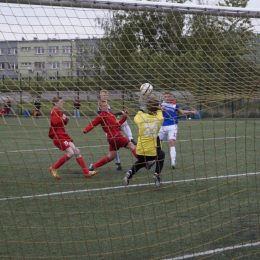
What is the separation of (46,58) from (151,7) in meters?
1.38

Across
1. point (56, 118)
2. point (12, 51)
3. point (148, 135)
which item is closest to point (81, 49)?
point (12, 51)

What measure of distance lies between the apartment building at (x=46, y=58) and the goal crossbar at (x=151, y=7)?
0.39 meters

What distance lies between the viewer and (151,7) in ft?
20.7

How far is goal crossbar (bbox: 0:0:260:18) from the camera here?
19.5ft

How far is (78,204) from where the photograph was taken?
761 centimetres

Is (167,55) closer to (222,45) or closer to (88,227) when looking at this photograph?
(222,45)

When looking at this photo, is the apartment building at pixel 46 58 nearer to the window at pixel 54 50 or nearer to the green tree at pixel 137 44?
the window at pixel 54 50

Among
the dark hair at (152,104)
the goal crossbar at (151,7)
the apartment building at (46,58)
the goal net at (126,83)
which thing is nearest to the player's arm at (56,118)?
the goal net at (126,83)

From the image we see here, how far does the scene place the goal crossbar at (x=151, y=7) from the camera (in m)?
5.94

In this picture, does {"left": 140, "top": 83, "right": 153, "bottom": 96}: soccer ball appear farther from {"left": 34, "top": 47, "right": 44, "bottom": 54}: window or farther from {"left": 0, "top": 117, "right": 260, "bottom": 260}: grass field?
{"left": 34, "top": 47, "right": 44, "bottom": 54}: window

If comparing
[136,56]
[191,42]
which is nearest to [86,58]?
[136,56]

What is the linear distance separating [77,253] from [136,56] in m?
2.41

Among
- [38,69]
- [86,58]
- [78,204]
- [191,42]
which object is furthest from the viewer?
[78,204]

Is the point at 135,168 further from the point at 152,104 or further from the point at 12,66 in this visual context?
the point at 12,66
